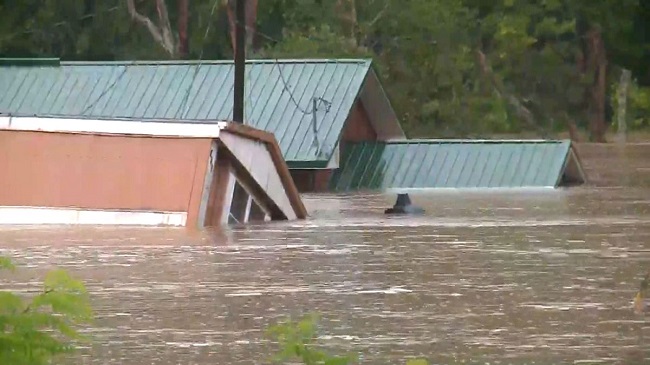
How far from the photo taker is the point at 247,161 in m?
19.2

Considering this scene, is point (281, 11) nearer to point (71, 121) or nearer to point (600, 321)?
point (71, 121)

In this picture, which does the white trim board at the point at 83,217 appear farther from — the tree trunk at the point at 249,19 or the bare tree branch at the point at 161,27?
the bare tree branch at the point at 161,27

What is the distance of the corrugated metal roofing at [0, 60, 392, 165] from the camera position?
98.5ft

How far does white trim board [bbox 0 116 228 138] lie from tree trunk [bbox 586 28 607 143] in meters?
46.3

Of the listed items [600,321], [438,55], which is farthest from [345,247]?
[438,55]

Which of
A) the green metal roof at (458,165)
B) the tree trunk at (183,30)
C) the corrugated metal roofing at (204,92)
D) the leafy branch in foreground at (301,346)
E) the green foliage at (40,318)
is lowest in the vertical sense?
the leafy branch in foreground at (301,346)

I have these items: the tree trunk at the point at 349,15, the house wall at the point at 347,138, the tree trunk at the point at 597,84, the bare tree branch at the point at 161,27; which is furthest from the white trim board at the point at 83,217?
the tree trunk at the point at 597,84

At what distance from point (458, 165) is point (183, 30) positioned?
27.2 meters

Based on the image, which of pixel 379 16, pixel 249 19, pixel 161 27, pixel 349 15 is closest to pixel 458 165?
pixel 249 19

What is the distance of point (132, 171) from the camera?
63.0 ft

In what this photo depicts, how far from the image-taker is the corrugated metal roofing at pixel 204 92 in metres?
30.0

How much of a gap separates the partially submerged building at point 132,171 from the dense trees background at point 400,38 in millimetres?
29586

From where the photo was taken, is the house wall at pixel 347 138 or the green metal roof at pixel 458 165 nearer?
the house wall at pixel 347 138

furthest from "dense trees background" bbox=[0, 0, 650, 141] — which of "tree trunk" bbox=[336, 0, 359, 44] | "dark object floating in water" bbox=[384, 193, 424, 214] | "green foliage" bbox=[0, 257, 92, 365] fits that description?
"green foliage" bbox=[0, 257, 92, 365]
